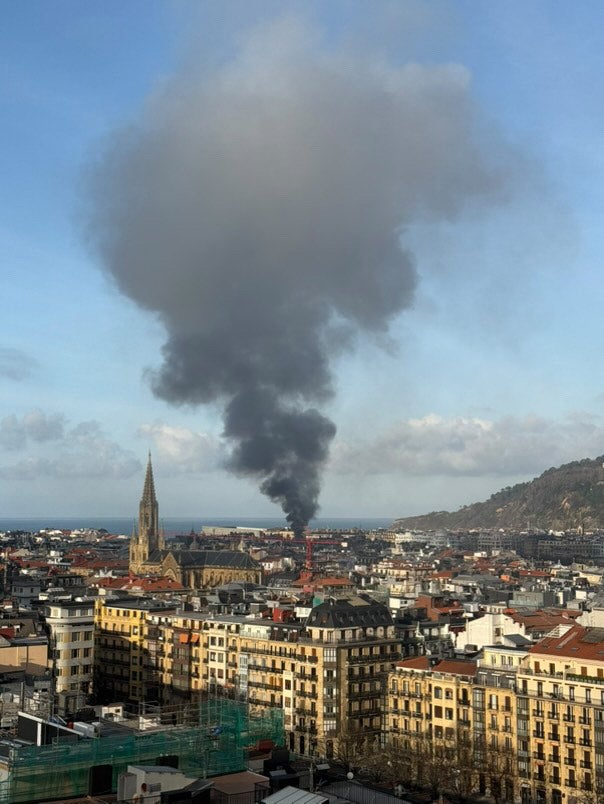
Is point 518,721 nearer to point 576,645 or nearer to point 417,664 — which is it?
point 576,645

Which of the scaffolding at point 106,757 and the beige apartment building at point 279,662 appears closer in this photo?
the scaffolding at point 106,757

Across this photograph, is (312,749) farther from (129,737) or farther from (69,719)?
(129,737)

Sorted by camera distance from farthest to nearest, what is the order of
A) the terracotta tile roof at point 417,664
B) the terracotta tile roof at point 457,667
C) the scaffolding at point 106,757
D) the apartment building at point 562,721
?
1. the terracotta tile roof at point 417,664
2. the terracotta tile roof at point 457,667
3. the apartment building at point 562,721
4. the scaffolding at point 106,757

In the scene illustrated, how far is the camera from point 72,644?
10712 centimetres

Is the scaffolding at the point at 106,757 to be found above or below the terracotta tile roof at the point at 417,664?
above

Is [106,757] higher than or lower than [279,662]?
higher

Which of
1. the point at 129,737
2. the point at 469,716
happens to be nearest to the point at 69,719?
the point at 129,737

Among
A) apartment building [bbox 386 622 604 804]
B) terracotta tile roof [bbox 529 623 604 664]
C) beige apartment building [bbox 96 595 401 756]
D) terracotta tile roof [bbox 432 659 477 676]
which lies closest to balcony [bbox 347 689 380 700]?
beige apartment building [bbox 96 595 401 756]

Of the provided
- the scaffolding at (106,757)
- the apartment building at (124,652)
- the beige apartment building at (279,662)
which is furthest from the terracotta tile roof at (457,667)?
the scaffolding at (106,757)

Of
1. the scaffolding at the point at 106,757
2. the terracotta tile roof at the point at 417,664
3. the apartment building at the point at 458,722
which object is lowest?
the apartment building at the point at 458,722

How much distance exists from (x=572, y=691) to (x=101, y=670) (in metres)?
58.1

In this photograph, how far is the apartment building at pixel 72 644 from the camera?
105 meters

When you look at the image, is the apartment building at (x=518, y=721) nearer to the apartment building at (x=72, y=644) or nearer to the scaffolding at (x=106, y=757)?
the scaffolding at (x=106, y=757)

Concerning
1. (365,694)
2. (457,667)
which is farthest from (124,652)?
(457,667)
